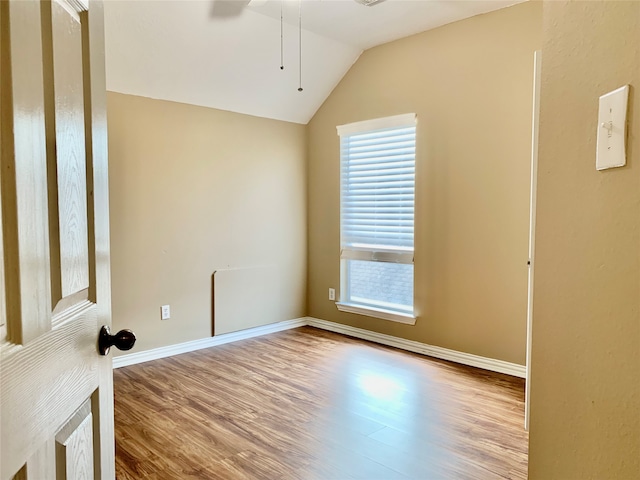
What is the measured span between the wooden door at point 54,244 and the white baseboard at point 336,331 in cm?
284

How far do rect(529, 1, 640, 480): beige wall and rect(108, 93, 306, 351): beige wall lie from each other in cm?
329

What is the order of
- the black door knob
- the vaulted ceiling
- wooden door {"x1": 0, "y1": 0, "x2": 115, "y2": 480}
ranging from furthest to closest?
the vaulted ceiling
the black door knob
wooden door {"x1": 0, "y1": 0, "x2": 115, "y2": 480}

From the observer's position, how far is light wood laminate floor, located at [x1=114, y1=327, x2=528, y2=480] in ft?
6.95

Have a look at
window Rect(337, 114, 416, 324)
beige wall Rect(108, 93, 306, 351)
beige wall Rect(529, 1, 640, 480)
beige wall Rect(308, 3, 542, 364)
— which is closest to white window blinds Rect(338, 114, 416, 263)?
window Rect(337, 114, 416, 324)

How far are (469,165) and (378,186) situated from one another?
0.94 meters

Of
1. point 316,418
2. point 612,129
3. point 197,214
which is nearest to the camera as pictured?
point 612,129

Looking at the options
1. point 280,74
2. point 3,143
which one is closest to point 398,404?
point 3,143

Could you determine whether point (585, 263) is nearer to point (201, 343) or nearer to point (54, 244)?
point (54, 244)

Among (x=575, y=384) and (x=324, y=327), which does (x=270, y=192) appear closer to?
(x=324, y=327)

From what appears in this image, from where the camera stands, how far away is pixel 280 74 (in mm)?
4027

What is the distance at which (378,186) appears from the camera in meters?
4.18

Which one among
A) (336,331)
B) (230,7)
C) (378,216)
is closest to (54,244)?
(230,7)

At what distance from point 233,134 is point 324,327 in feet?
7.27

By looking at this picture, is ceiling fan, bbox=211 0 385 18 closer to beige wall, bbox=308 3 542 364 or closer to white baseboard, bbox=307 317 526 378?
beige wall, bbox=308 3 542 364
